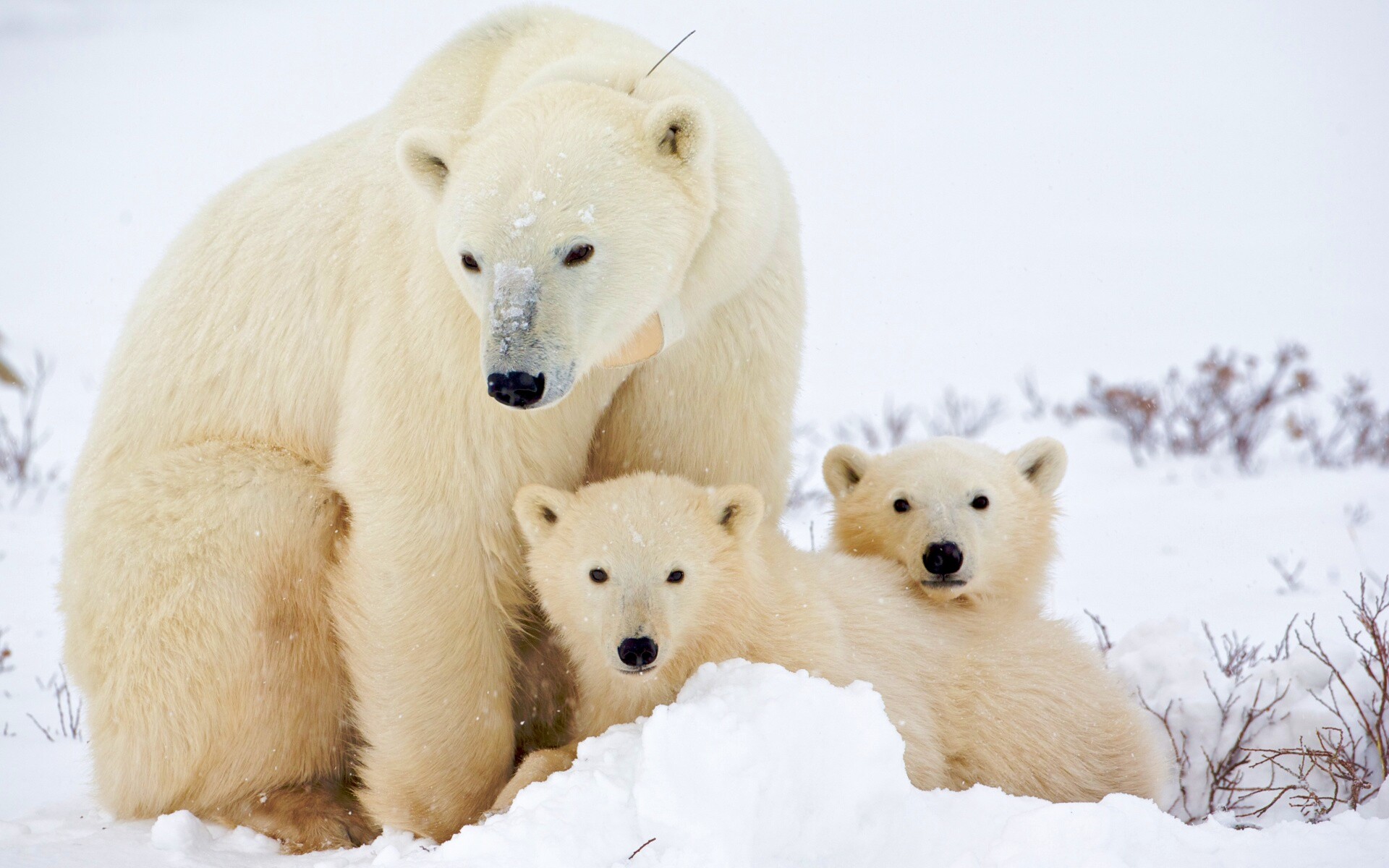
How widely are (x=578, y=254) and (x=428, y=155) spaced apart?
0.53m

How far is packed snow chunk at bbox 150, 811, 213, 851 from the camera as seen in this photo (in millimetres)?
2986

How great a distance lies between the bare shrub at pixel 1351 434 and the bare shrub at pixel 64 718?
862cm

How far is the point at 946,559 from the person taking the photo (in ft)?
11.6

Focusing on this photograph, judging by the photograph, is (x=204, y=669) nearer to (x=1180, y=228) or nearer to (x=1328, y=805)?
(x=1328, y=805)

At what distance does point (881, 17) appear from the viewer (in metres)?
7.68

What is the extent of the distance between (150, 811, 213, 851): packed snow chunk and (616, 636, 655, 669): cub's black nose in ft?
4.28

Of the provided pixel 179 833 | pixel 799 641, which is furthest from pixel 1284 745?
pixel 179 833

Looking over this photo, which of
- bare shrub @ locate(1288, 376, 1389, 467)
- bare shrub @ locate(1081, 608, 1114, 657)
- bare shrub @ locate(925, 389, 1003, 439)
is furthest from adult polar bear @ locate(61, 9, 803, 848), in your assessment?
bare shrub @ locate(925, 389, 1003, 439)

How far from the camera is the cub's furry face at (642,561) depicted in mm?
2922

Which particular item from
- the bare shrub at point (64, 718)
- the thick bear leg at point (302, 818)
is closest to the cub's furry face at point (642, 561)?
the thick bear leg at point (302, 818)

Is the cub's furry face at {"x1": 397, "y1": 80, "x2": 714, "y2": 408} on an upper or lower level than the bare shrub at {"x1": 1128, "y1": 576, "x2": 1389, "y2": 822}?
upper

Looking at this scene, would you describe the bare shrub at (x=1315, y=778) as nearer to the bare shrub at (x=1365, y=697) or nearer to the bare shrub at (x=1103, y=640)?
the bare shrub at (x=1365, y=697)

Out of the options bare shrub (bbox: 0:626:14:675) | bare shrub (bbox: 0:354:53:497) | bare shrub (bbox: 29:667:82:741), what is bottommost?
bare shrub (bbox: 0:354:53:497)

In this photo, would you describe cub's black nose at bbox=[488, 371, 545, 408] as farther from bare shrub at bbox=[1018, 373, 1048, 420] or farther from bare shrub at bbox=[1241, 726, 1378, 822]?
bare shrub at bbox=[1018, 373, 1048, 420]
